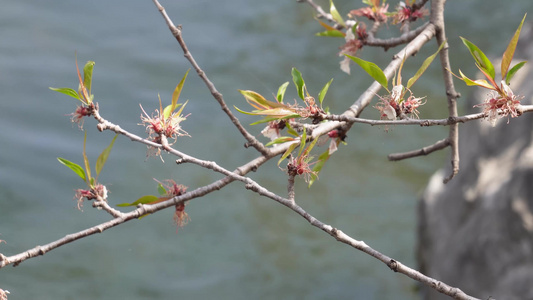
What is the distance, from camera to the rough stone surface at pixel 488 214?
5.62 feet

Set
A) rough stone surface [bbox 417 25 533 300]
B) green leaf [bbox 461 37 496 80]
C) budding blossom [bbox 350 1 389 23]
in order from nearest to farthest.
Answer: green leaf [bbox 461 37 496 80] → budding blossom [bbox 350 1 389 23] → rough stone surface [bbox 417 25 533 300]

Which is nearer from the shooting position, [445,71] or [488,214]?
[445,71]

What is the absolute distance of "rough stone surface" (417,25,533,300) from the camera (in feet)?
5.62

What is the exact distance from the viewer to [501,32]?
155 inches

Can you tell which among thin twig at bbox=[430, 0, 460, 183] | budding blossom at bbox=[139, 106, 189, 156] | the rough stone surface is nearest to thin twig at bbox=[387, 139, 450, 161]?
thin twig at bbox=[430, 0, 460, 183]

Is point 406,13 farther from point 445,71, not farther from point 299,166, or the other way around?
point 299,166

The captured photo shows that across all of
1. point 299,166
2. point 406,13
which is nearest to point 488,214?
point 406,13

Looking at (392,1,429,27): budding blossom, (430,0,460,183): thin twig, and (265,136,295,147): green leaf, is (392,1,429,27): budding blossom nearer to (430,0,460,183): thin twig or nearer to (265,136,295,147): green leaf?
(430,0,460,183): thin twig

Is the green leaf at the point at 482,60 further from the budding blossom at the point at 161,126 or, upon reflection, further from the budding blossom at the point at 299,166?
the budding blossom at the point at 161,126

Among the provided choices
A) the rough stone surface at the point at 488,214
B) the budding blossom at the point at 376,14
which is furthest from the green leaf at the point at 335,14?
the rough stone surface at the point at 488,214

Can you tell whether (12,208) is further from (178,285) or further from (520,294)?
(520,294)

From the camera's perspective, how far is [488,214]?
187 centimetres

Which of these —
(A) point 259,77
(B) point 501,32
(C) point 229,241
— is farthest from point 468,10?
(C) point 229,241

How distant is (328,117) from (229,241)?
258 centimetres
